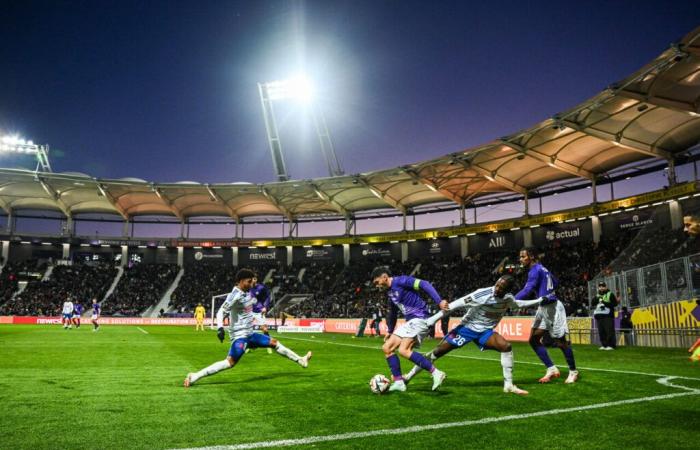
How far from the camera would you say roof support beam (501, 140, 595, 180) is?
34406 mm

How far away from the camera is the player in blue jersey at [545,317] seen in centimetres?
877

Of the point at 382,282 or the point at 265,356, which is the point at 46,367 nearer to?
the point at 265,356

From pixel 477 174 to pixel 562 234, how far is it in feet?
33.0

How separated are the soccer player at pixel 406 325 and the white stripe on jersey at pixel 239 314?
242 centimetres

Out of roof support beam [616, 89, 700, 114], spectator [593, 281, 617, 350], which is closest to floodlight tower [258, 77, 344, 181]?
roof support beam [616, 89, 700, 114]

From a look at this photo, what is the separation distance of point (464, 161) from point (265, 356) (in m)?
27.2

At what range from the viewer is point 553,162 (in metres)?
37.1

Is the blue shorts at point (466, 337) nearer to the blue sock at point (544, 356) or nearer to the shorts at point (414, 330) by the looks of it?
the shorts at point (414, 330)

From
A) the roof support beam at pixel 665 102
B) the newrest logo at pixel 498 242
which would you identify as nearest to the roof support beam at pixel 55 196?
the newrest logo at pixel 498 242

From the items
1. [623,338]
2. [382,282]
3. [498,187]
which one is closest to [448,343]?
[382,282]

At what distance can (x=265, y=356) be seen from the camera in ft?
50.3

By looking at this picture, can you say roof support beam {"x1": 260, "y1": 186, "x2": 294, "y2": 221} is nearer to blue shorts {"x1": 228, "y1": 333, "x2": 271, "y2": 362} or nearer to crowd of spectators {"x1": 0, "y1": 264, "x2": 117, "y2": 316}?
crowd of spectators {"x1": 0, "y1": 264, "x2": 117, "y2": 316}

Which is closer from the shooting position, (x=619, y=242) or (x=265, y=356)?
(x=265, y=356)

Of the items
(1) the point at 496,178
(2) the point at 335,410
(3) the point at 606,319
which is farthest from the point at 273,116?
(2) the point at 335,410
